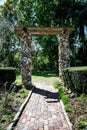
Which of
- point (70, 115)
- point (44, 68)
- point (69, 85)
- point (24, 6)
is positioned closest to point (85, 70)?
point (69, 85)

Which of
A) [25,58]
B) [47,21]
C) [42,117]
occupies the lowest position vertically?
[42,117]

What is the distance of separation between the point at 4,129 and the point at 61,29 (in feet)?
33.6

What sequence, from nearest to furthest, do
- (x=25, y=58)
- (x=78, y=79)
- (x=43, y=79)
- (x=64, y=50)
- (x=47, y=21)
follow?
(x=78, y=79)
(x=25, y=58)
(x=64, y=50)
(x=43, y=79)
(x=47, y=21)

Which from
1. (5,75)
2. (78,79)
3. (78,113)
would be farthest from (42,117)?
(5,75)

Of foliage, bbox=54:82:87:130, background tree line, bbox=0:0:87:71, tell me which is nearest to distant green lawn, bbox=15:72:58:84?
background tree line, bbox=0:0:87:71

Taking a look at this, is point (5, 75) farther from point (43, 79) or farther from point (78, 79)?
point (43, 79)

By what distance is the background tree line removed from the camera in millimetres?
25500

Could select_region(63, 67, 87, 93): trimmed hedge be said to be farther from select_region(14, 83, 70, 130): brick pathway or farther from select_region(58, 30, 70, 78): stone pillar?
select_region(58, 30, 70, 78): stone pillar

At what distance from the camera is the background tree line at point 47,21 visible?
1004 inches

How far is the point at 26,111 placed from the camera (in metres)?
8.56

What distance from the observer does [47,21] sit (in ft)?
85.9

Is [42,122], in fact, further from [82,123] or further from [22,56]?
[22,56]

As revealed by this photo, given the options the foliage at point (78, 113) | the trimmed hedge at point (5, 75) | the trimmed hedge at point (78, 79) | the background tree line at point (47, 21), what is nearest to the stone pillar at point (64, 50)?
the trimmed hedge at point (5, 75)

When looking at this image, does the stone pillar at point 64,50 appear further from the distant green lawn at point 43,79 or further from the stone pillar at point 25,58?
the distant green lawn at point 43,79
